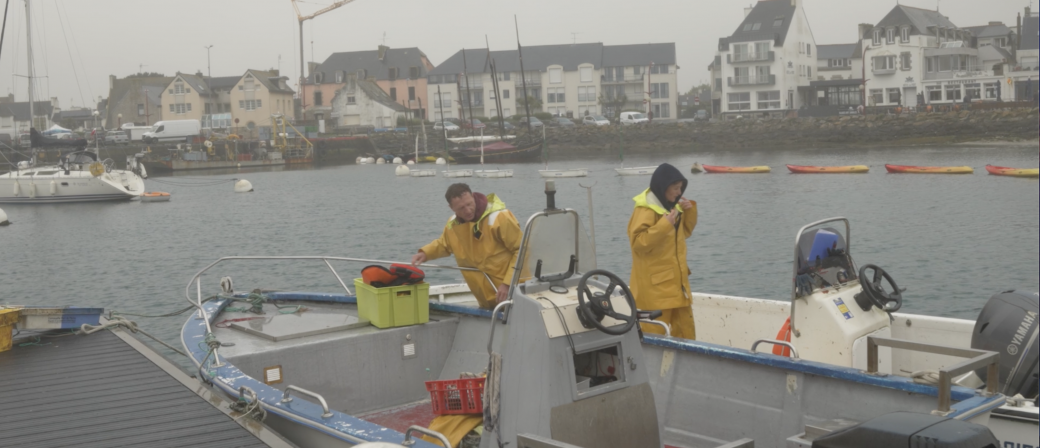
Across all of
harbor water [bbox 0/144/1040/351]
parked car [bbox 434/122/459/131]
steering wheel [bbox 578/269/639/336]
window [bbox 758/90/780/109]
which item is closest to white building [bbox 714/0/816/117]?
window [bbox 758/90/780/109]

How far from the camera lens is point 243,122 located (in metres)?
95.6

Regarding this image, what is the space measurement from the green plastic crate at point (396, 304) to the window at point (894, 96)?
78.1m

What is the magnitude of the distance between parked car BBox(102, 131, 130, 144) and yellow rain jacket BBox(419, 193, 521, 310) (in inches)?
3043

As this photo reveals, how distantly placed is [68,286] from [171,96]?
81.3 metres

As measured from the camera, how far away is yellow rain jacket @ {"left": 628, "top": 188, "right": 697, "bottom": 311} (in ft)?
20.4

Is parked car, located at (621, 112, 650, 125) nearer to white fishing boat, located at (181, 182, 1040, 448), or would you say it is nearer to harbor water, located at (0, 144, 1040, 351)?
harbor water, located at (0, 144, 1040, 351)

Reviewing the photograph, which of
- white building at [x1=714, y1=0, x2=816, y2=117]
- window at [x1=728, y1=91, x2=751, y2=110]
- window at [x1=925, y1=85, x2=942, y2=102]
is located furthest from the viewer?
window at [x1=728, y1=91, x2=751, y2=110]

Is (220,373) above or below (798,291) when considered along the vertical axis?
below

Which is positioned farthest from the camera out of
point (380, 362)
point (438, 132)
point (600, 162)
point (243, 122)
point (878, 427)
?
point (243, 122)

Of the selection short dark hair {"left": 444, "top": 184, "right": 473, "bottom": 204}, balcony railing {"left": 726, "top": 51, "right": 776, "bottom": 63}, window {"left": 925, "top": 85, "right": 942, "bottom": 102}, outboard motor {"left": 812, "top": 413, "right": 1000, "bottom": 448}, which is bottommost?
outboard motor {"left": 812, "top": 413, "right": 1000, "bottom": 448}

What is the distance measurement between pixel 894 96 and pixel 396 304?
7884cm

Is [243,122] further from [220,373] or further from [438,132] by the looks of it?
[220,373]

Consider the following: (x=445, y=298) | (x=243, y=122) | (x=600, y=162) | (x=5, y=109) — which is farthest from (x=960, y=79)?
(x=5, y=109)

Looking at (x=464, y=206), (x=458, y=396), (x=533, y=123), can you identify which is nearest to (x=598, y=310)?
(x=458, y=396)
